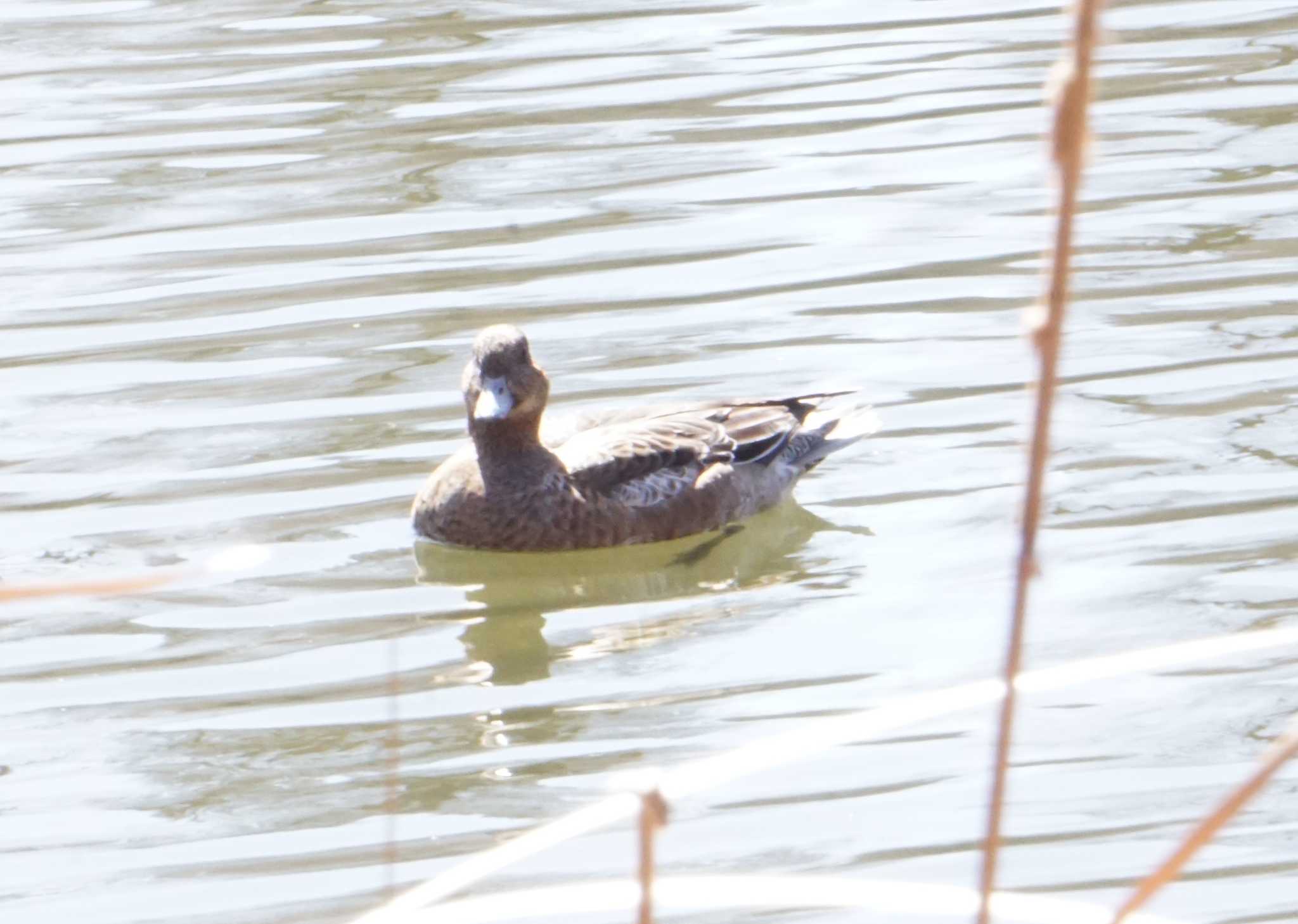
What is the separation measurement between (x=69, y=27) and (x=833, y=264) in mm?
5663

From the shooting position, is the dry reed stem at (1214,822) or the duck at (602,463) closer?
the dry reed stem at (1214,822)

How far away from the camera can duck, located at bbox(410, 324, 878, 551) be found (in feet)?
22.1

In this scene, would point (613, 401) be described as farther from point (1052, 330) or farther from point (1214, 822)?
point (1052, 330)

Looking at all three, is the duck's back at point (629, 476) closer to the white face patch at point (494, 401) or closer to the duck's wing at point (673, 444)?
the duck's wing at point (673, 444)

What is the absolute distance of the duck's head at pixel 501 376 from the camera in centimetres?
677

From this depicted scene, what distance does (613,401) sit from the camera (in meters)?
7.61

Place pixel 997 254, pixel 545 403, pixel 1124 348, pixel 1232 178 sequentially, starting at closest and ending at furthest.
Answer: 1. pixel 545 403
2. pixel 1124 348
3. pixel 997 254
4. pixel 1232 178

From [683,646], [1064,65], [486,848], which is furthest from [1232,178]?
[1064,65]

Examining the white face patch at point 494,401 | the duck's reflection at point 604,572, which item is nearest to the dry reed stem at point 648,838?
the duck's reflection at point 604,572

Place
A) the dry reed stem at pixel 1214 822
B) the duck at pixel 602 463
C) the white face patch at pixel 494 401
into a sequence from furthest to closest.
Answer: the duck at pixel 602 463 → the white face patch at pixel 494 401 → the dry reed stem at pixel 1214 822

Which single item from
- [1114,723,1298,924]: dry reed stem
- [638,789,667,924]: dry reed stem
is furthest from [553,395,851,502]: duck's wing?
A: [1114,723,1298,924]: dry reed stem

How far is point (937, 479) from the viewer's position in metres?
6.74

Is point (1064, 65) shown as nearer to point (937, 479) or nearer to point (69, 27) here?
point (937, 479)

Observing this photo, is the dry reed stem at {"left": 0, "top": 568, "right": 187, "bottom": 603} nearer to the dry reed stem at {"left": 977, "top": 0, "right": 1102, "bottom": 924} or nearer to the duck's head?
the dry reed stem at {"left": 977, "top": 0, "right": 1102, "bottom": 924}
